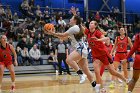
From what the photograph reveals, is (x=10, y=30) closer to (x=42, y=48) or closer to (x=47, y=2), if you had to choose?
(x=42, y=48)

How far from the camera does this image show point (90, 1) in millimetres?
32594

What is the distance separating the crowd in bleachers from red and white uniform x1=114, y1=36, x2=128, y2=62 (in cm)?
968

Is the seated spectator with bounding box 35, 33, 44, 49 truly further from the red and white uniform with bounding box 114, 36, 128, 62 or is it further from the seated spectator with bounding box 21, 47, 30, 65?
the red and white uniform with bounding box 114, 36, 128, 62

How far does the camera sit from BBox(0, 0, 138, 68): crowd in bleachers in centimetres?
2227

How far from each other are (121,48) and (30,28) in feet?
39.5

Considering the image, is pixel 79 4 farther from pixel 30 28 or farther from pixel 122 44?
pixel 122 44

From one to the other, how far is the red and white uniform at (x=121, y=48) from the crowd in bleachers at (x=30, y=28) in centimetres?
968

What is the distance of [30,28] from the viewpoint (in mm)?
24359

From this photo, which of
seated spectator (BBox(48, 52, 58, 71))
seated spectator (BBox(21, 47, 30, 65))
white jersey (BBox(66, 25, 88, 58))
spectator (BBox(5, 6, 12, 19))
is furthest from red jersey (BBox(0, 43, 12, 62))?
spectator (BBox(5, 6, 12, 19))

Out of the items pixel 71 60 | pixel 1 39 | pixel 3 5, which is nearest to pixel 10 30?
pixel 3 5

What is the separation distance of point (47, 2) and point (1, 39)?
17.1 meters

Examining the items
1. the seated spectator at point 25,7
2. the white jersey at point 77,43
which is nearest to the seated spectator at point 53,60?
the seated spectator at point 25,7

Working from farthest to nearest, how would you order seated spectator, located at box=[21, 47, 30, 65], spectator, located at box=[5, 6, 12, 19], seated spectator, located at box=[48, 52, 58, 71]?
spectator, located at box=[5, 6, 12, 19] < seated spectator, located at box=[48, 52, 58, 71] < seated spectator, located at box=[21, 47, 30, 65]

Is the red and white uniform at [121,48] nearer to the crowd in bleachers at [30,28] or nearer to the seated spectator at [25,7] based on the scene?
the crowd in bleachers at [30,28]
